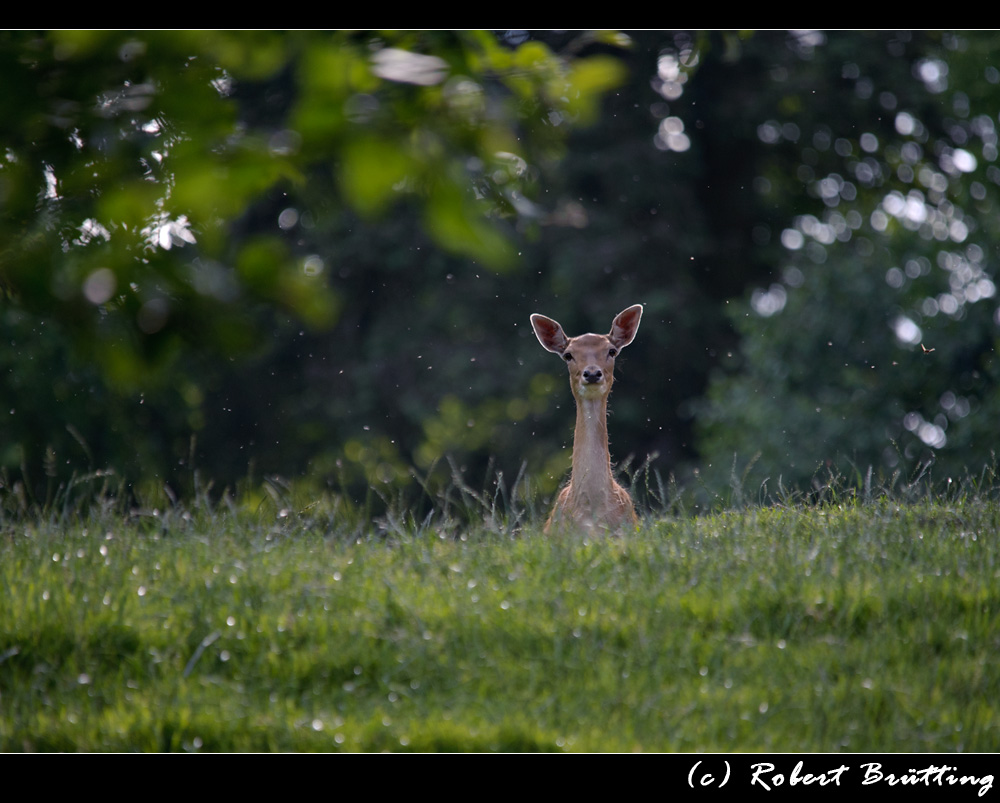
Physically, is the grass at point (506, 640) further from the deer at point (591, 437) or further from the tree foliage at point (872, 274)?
the tree foliage at point (872, 274)

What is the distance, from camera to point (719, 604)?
575 centimetres

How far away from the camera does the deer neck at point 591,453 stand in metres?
8.67

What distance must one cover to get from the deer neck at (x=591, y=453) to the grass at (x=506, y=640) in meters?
1.62

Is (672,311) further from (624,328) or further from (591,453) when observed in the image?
(591,453)

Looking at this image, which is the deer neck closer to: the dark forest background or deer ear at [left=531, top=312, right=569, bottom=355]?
deer ear at [left=531, top=312, right=569, bottom=355]

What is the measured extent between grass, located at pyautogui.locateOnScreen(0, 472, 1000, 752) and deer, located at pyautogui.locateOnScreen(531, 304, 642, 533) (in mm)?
1306

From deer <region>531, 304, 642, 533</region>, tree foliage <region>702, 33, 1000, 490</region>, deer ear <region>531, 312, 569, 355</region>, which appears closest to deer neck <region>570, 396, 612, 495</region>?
deer <region>531, 304, 642, 533</region>

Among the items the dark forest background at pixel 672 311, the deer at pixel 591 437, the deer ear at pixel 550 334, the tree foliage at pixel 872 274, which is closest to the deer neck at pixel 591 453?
the deer at pixel 591 437

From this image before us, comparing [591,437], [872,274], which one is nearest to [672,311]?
[872,274]

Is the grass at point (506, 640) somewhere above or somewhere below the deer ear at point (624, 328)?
below

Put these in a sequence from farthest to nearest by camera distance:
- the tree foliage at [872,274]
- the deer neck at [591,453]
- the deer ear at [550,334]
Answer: the tree foliage at [872,274] → the deer ear at [550,334] → the deer neck at [591,453]

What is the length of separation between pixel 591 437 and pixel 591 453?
0.43ft
